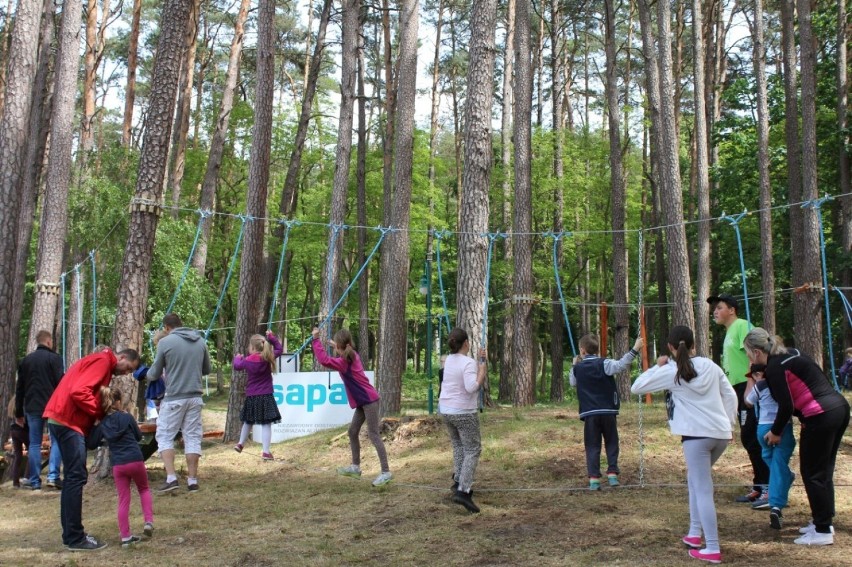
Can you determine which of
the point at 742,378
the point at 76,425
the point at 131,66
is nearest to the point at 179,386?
the point at 76,425

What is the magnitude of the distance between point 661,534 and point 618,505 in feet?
3.00

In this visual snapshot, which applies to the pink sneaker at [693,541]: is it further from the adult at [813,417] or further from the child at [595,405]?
the child at [595,405]

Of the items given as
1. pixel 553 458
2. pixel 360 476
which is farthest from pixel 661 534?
pixel 360 476

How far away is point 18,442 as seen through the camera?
938 cm

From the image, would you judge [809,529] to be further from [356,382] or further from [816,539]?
[356,382]

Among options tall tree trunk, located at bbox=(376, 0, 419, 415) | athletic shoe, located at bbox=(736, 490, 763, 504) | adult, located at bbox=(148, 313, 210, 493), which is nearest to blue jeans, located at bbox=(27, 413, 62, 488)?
adult, located at bbox=(148, 313, 210, 493)

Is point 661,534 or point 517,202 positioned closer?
point 661,534

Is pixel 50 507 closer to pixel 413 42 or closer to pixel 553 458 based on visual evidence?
pixel 553 458

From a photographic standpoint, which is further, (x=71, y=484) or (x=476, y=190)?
(x=476, y=190)

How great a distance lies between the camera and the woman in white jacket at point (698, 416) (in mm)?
5039

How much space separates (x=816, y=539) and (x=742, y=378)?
5.38 feet

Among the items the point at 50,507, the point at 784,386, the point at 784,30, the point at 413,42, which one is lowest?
the point at 50,507

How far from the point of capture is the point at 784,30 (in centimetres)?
1764

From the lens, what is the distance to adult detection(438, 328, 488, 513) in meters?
6.49
